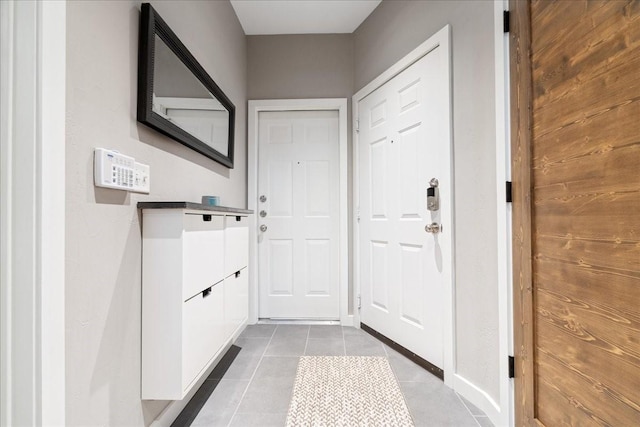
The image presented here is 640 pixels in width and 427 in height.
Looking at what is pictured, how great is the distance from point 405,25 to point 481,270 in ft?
5.58

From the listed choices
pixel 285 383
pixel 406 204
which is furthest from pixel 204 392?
pixel 406 204

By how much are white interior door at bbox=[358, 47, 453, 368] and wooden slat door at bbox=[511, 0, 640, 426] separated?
50 centimetres

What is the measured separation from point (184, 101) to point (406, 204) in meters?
1.48

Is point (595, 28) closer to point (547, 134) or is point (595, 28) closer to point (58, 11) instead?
point (547, 134)

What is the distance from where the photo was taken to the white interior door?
1.77m

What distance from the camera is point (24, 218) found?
77 cm

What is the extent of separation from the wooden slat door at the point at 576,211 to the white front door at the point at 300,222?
1656 mm

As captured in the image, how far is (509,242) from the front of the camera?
131cm

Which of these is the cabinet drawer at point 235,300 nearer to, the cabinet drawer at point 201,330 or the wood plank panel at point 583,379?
the cabinet drawer at point 201,330

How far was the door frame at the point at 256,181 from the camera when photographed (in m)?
2.69

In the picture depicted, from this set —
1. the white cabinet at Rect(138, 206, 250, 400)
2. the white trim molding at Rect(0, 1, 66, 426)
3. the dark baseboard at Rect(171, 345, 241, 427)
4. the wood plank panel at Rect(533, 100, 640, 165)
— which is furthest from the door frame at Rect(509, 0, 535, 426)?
the white trim molding at Rect(0, 1, 66, 426)

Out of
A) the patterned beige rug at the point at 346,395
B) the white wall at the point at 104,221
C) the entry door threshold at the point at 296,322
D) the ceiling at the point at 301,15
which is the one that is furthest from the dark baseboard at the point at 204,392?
the ceiling at the point at 301,15

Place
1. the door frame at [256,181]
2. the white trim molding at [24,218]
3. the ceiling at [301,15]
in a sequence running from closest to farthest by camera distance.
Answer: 1. the white trim molding at [24,218]
2. the ceiling at [301,15]
3. the door frame at [256,181]

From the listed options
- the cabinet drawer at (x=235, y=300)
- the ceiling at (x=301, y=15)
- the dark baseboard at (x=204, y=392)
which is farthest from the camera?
the ceiling at (x=301, y=15)
